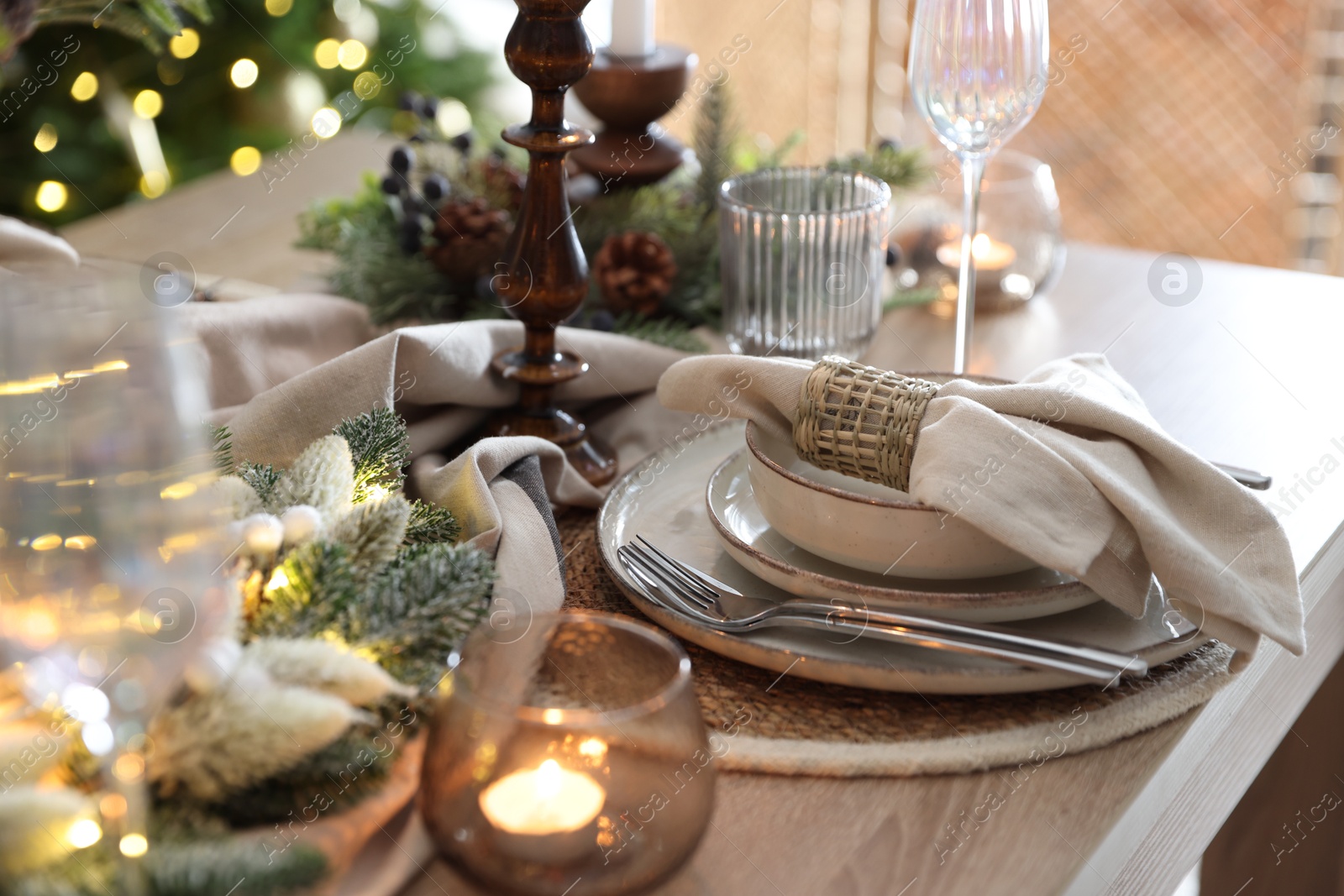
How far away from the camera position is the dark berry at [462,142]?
0.97 m

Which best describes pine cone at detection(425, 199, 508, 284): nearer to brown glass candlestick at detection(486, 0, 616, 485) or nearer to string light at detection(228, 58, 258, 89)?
brown glass candlestick at detection(486, 0, 616, 485)

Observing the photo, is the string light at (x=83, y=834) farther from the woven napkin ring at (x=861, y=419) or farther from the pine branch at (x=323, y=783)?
the woven napkin ring at (x=861, y=419)

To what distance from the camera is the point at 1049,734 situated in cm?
47

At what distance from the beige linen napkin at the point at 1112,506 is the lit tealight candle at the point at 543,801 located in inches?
7.3

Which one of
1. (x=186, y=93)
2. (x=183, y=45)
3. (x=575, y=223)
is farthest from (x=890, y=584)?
(x=186, y=93)

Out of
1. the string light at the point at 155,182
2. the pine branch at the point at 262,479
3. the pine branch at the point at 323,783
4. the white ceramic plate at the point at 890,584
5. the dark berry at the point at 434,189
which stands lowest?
the string light at the point at 155,182

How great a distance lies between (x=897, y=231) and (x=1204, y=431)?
1.13 feet

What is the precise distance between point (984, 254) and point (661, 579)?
20.8 inches

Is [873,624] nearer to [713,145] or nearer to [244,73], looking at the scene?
[713,145]

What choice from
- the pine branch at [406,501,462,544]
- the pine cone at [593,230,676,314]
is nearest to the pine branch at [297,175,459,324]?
the pine cone at [593,230,676,314]

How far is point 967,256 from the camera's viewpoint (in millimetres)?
780

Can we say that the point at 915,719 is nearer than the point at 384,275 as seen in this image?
Yes

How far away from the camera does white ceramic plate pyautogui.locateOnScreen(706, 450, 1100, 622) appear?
50 cm

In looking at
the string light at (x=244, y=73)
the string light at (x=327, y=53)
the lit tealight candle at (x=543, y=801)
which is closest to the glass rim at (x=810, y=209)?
the lit tealight candle at (x=543, y=801)
